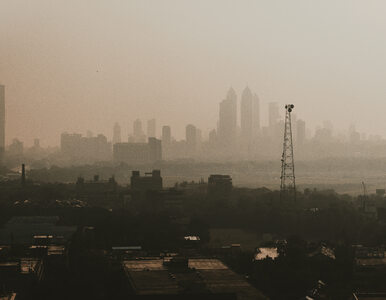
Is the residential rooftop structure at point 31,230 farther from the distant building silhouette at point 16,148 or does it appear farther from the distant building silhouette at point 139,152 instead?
the distant building silhouette at point 139,152

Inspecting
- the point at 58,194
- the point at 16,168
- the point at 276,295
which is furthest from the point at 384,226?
the point at 16,168

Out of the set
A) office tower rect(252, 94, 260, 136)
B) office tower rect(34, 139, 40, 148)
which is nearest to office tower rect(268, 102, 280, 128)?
office tower rect(252, 94, 260, 136)

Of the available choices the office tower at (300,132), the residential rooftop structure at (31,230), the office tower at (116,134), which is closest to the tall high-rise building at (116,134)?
the office tower at (116,134)

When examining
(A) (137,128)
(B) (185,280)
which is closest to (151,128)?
(A) (137,128)

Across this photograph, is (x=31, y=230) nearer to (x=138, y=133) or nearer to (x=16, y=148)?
(x=16, y=148)

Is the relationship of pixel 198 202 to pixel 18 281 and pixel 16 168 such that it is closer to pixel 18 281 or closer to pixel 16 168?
pixel 18 281

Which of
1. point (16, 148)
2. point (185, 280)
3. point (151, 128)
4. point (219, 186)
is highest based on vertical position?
point (151, 128)
